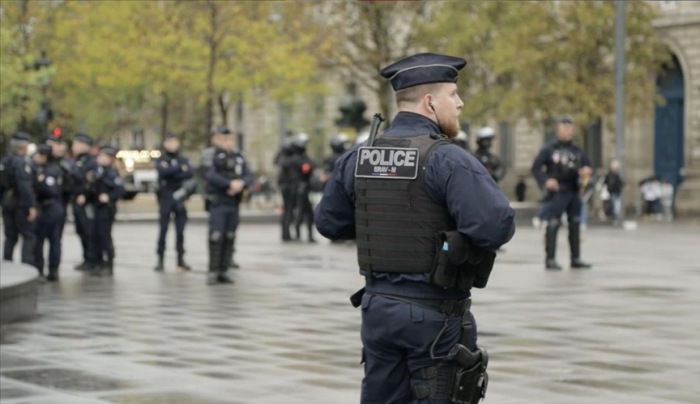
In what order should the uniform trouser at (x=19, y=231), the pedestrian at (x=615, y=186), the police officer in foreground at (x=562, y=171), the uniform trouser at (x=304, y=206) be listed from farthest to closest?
the pedestrian at (x=615, y=186)
the uniform trouser at (x=304, y=206)
the police officer in foreground at (x=562, y=171)
the uniform trouser at (x=19, y=231)

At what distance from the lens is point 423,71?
5.86 metres

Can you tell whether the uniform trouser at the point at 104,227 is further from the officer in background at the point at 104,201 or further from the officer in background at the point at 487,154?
the officer in background at the point at 487,154

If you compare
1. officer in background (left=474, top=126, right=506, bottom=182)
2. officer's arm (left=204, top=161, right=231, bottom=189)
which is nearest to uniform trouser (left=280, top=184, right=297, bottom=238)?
officer in background (left=474, top=126, right=506, bottom=182)

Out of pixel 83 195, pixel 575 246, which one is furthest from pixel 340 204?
pixel 575 246

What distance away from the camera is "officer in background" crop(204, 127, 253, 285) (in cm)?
1753

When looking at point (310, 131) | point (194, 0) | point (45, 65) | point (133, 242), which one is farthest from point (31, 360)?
point (310, 131)

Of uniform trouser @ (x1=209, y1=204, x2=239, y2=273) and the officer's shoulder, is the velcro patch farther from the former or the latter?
uniform trouser @ (x1=209, y1=204, x2=239, y2=273)

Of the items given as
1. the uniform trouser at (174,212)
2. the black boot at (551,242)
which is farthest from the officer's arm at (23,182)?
the black boot at (551,242)

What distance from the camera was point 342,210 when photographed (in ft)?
20.3

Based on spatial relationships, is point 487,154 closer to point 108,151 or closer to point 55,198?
point 108,151

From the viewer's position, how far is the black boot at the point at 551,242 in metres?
19.2

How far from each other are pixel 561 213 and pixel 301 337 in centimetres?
742

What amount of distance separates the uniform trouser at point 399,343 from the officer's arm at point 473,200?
0.35 meters

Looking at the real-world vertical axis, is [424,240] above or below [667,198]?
above
